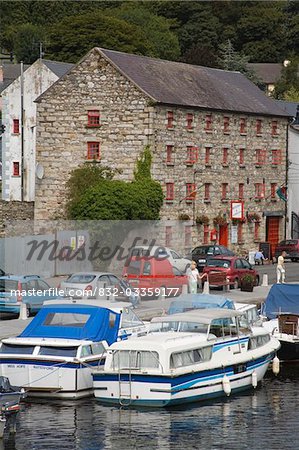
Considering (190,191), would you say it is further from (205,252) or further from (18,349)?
(18,349)

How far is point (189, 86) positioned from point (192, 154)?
4.48 metres

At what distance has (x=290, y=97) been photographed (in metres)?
130

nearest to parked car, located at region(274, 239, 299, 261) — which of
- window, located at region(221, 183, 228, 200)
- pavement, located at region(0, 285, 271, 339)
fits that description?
window, located at region(221, 183, 228, 200)

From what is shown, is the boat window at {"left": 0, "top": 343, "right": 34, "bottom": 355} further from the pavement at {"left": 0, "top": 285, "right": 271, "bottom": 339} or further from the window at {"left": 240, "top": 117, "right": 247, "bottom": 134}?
the window at {"left": 240, "top": 117, "right": 247, "bottom": 134}

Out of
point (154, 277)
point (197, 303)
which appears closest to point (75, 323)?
point (197, 303)

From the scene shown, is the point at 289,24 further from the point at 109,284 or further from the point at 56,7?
the point at 109,284

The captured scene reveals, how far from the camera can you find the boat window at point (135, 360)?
2856 cm

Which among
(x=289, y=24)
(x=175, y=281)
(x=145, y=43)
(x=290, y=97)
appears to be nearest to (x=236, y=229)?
(x=175, y=281)

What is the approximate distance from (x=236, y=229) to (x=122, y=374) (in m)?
44.2

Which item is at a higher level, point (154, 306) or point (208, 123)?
point (208, 123)

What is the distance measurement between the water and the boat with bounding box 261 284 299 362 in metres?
5.49

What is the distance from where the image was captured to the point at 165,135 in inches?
2591

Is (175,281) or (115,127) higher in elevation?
(115,127)

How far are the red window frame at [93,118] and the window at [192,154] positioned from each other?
5698 mm
